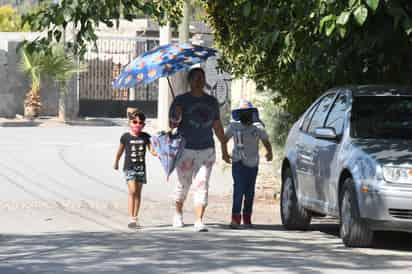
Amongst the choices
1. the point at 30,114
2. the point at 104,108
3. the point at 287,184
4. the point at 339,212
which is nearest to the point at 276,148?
the point at 287,184

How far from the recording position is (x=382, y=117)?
12750 mm

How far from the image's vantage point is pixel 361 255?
11586 millimetres

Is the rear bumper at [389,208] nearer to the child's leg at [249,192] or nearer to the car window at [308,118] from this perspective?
the car window at [308,118]

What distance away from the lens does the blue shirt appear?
45.0ft

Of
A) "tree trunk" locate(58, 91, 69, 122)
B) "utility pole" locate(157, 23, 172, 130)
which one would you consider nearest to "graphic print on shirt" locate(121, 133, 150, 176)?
"utility pole" locate(157, 23, 172, 130)

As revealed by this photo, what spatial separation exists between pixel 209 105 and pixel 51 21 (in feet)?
9.01

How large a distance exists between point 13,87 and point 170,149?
98.4 feet

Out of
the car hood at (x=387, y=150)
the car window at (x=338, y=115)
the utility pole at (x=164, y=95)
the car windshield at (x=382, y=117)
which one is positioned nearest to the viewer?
the car hood at (x=387, y=150)

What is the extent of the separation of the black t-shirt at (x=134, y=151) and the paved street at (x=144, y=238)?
2.41 ft

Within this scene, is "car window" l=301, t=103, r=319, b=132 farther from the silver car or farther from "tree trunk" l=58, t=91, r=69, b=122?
"tree trunk" l=58, t=91, r=69, b=122

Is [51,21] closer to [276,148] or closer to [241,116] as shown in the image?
[241,116]

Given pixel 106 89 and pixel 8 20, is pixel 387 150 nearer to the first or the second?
pixel 106 89

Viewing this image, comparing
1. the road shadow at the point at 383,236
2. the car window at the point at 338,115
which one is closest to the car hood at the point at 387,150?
the car window at the point at 338,115

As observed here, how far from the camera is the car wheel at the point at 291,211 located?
14.0 metres
